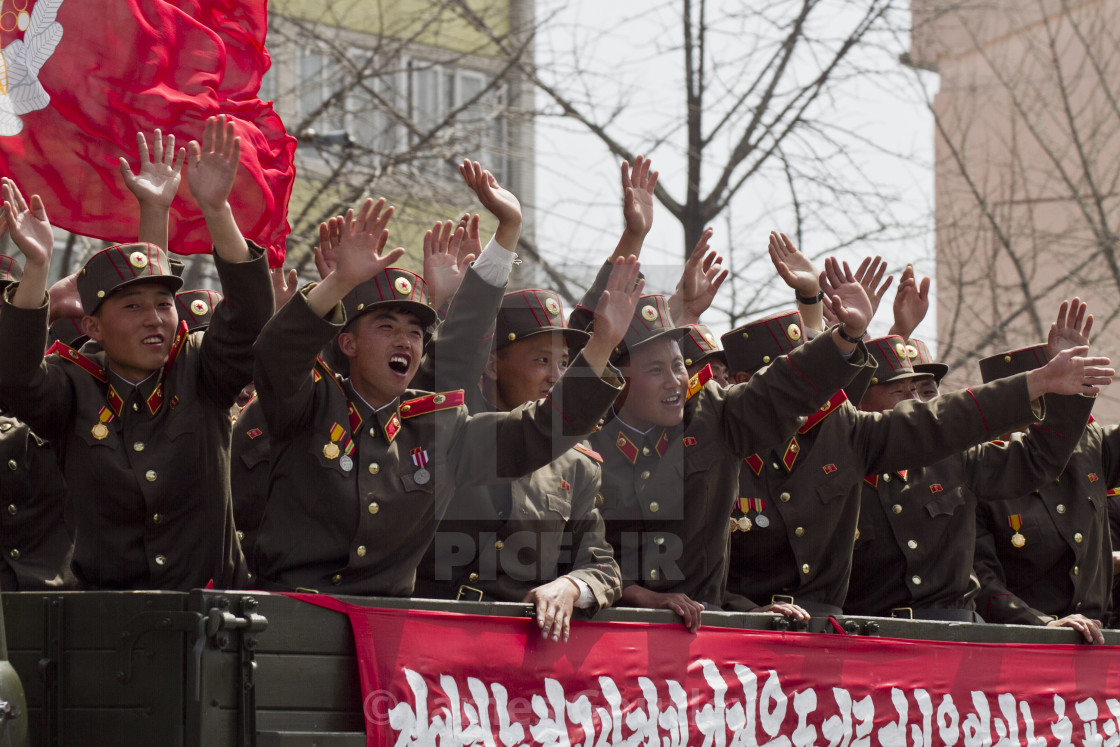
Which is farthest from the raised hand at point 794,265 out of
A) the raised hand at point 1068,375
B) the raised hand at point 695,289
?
the raised hand at point 1068,375

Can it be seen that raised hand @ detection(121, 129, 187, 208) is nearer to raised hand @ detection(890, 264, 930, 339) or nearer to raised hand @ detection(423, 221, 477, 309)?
raised hand @ detection(423, 221, 477, 309)

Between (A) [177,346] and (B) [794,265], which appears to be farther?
(B) [794,265]

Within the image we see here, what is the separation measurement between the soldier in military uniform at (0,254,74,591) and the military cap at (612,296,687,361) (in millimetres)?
2324

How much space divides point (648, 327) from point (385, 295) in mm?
1258

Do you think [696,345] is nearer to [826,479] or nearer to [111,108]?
[826,479]

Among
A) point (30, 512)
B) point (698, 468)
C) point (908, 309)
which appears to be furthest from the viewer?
point (908, 309)

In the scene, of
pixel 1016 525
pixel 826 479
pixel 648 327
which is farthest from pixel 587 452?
pixel 1016 525

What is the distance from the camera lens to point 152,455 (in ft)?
17.8

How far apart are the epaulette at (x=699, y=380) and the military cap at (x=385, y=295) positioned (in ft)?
4.46

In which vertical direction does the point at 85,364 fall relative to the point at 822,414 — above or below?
above

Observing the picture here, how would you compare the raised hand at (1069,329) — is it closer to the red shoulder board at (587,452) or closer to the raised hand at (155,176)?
the red shoulder board at (587,452)

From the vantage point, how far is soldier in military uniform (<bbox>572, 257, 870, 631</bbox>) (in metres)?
6.19

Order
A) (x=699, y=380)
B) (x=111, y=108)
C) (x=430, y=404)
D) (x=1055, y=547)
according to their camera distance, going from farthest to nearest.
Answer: (x=1055, y=547) → (x=111, y=108) → (x=699, y=380) → (x=430, y=404)

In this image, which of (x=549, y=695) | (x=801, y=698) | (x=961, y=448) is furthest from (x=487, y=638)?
A: (x=961, y=448)
